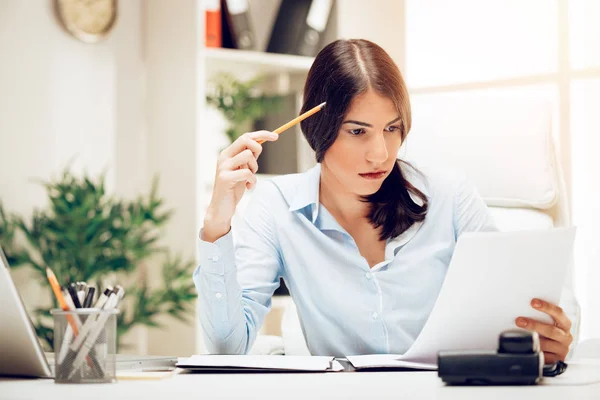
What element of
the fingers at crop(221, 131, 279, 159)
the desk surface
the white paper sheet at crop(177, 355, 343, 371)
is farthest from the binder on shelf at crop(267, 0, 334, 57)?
the desk surface

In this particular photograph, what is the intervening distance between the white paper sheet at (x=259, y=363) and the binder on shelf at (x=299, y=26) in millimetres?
2265

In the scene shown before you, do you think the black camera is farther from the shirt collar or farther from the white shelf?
the white shelf

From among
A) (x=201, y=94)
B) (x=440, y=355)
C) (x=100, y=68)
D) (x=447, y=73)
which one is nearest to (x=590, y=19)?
(x=447, y=73)

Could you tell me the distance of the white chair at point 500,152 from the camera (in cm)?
180

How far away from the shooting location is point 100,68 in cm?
321

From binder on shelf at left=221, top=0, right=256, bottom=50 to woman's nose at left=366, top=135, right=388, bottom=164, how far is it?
175cm

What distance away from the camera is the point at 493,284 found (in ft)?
3.29

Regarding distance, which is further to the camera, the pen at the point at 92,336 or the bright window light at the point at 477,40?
the bright window light at the point at 477,40

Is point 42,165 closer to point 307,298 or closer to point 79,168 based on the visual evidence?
point 79,168

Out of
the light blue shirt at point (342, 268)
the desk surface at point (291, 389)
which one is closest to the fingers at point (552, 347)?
the desk surface at point (291, 389)

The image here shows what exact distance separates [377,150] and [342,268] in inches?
9.8

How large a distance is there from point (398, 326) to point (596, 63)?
5.23 feet

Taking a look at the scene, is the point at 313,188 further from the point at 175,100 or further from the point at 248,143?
the point at 175,100

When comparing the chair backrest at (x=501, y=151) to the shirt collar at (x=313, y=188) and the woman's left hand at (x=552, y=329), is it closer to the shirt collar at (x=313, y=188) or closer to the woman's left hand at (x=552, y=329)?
the shirt collar at (x=313, y=188)
